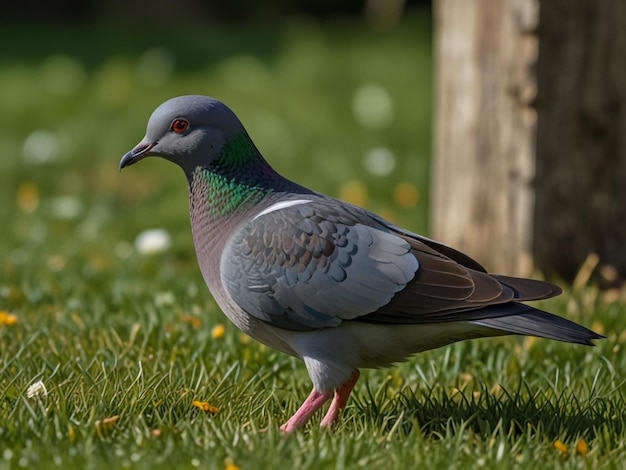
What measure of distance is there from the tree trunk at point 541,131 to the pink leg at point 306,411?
2.25 m

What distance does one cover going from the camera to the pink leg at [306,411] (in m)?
3.38

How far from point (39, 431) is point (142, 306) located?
181cm

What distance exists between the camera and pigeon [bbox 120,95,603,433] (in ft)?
11.0

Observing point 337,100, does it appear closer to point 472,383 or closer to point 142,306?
point 142,306

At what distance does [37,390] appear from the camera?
3.45 m

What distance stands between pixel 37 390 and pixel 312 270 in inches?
37.8

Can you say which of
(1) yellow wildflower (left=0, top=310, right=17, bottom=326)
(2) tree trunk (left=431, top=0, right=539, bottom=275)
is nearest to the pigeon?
(1) yellow wildflower (left=0, top=310, right=17, bottom=326)

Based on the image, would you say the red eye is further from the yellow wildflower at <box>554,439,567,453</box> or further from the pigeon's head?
the yellow wildflower at <box>554,439,567,453</box>

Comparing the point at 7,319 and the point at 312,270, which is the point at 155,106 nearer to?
the point at 7,319

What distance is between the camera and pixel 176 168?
809cm

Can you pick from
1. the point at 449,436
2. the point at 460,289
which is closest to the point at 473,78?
the point at 460,289

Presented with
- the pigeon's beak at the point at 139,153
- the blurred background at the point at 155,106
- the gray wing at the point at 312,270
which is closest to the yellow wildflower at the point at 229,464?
the gray wing at the point at 312,270

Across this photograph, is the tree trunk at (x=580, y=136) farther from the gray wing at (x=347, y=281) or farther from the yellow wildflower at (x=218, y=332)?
the gray wing at (x=347, y=281)

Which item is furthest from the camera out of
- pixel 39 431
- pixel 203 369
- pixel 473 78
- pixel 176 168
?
pixel 176 168
